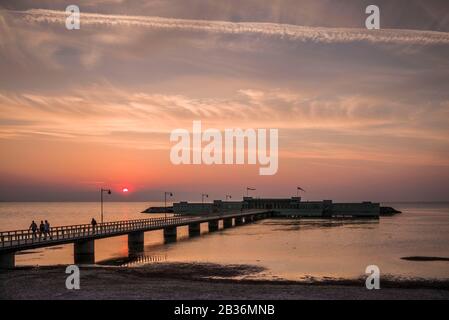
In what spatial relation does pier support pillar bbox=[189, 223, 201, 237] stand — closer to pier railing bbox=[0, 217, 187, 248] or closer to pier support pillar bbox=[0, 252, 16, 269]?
pier railing bbox=[0, 217, 187, 248]

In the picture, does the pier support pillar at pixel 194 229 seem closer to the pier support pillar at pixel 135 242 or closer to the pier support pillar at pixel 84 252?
the pier support pillar at pixel 135 242

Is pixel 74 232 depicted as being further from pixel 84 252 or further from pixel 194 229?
pixel 194 229

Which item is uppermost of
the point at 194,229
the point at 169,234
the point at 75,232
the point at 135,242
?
the point at 75,232

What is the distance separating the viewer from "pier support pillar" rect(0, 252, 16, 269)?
33.8 meters

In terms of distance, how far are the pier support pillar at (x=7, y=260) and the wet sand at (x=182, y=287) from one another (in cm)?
144

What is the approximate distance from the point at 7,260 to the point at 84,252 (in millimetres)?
12349

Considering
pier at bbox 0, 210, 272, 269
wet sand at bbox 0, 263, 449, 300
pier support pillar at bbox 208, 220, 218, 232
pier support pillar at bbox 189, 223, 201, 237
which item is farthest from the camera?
pier support pillar at bbox 208, 220, 218, 232

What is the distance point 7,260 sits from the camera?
A: 3412cm

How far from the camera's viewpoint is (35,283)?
91.9 feet

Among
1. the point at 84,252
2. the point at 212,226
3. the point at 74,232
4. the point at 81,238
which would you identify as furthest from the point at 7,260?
the point at 212,226

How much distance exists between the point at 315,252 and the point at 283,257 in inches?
246

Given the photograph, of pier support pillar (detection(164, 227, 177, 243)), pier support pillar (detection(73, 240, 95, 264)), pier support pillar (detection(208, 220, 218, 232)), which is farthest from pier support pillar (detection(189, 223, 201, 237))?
pier support pillar (detection(73, 240, 95, 264))

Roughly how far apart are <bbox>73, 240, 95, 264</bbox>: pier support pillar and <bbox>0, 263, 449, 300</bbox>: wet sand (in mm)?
9454
